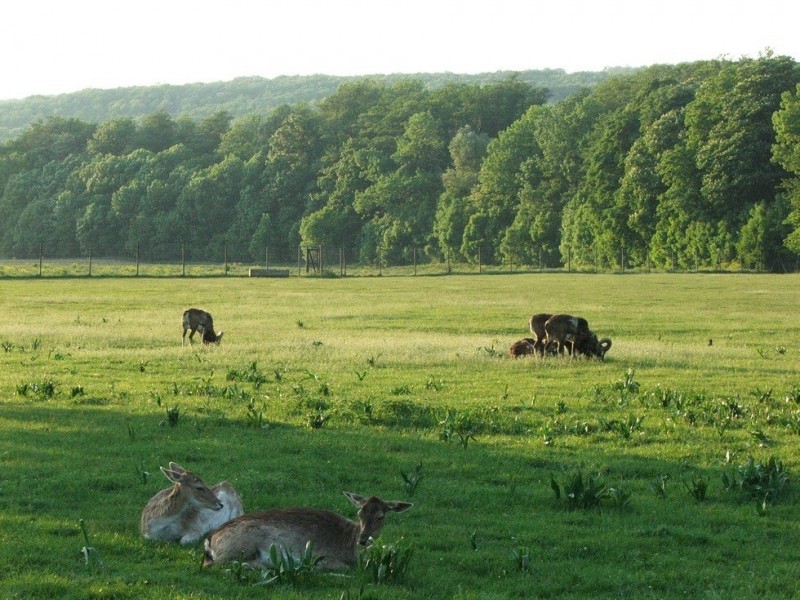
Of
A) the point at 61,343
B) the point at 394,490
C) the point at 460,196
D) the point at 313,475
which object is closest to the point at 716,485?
the point at 394,490

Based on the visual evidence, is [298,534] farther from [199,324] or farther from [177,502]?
[199,324]

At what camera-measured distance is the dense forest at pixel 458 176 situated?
299ft

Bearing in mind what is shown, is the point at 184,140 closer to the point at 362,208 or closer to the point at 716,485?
the point at 362,208

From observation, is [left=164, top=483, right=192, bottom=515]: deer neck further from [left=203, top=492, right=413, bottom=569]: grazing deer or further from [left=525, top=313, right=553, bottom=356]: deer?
[left=525, top=313, right=553, bottom=356]: deer

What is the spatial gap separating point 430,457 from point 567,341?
38.8 feet

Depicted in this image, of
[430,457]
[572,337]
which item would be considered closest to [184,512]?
[430,457]

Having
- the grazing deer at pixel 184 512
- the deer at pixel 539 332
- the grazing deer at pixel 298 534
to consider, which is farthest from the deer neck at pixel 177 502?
the deer at pixel 539 332

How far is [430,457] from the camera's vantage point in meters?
13.0

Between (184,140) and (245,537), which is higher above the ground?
(184,140)

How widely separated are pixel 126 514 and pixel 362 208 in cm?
12764

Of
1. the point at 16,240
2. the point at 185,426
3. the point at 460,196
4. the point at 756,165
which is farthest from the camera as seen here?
the point at 16,240

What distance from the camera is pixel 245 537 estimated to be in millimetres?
8477

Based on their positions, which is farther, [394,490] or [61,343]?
[61,343]

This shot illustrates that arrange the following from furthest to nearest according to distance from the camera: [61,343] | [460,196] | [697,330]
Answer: [460,196] < [697,330] < [61,343]
